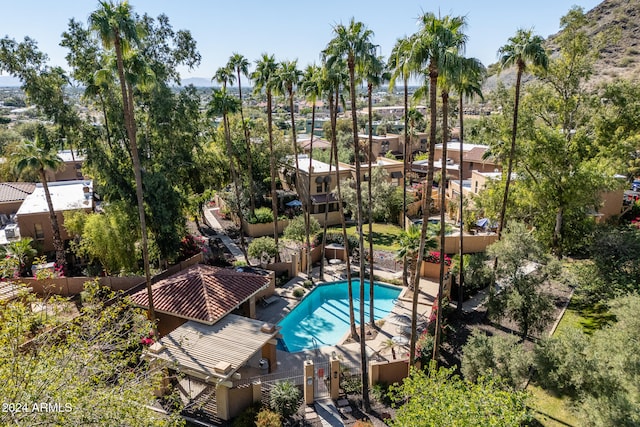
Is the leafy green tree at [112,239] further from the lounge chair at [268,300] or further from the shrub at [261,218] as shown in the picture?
the shrub at [261,218]

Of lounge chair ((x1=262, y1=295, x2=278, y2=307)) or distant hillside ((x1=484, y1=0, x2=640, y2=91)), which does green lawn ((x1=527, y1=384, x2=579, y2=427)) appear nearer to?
lounge chair ((x1=262, y1=295, x2=278, y2=307))

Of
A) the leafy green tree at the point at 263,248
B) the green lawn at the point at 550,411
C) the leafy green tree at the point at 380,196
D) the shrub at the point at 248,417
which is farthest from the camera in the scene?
the leafy green tree at the point at 380,196

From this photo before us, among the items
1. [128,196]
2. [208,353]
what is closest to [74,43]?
[128,196]

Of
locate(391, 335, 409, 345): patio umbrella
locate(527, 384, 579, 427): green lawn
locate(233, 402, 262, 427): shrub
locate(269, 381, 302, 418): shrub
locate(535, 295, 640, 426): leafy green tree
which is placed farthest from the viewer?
locate(391, 335, 409, 345): patio umbrella

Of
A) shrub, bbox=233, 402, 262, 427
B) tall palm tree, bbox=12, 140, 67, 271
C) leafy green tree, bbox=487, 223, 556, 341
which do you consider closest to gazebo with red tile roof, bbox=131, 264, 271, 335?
shrub, bbox=233, 402, 262, 427

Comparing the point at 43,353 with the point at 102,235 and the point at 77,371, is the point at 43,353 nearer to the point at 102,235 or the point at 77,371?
the point at 77,371

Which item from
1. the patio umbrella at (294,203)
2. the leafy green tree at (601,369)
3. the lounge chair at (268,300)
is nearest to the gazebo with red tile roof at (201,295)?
the lounge chair at (268,300)
